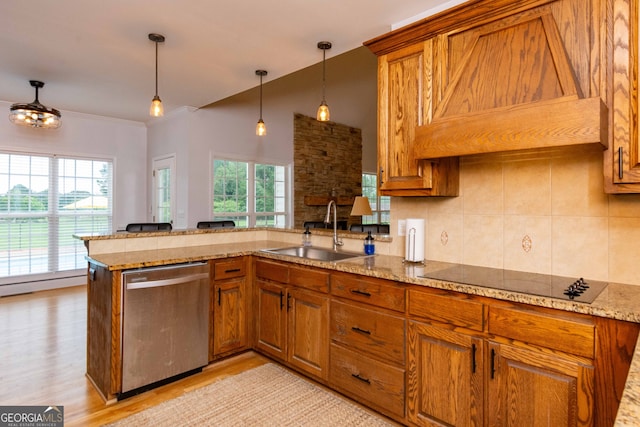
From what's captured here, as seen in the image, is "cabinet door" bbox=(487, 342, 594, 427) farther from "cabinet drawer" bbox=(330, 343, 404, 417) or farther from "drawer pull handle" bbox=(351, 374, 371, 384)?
"drawer pull handle" bbox=(351, 374, 371, 384)

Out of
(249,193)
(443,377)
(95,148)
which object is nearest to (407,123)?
(443,377)

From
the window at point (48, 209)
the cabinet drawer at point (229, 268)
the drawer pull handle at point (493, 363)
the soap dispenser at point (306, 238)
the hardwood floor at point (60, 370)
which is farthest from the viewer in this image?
the window at point (48, 209)

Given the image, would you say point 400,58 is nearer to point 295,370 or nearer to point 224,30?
point 224,30

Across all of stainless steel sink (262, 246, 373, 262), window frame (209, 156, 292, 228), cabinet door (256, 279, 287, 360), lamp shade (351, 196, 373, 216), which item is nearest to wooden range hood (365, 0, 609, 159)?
stainless steel sink (262, 246, 373, 262)

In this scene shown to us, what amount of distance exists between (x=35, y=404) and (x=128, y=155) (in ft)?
15.1

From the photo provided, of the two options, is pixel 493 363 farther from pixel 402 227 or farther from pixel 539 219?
pixel 402 227

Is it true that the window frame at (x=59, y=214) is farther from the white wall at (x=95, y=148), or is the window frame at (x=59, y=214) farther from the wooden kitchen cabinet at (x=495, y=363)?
the wooden kitchen cabinet at (x=495, y=363)

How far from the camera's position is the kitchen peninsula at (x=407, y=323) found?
1448mm

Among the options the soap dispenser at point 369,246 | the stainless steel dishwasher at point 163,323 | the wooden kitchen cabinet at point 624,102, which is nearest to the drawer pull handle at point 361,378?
the soap dispenser at point 369,246

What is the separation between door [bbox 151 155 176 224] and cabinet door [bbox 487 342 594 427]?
4.95 meters

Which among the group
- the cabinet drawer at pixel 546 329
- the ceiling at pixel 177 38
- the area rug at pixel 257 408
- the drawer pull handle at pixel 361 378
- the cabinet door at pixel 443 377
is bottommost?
the area rug at pixel 257 408

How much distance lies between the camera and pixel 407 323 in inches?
79.5

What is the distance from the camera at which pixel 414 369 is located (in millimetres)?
1995

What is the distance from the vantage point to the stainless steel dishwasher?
7.76 ft
